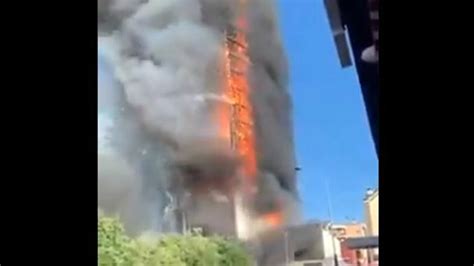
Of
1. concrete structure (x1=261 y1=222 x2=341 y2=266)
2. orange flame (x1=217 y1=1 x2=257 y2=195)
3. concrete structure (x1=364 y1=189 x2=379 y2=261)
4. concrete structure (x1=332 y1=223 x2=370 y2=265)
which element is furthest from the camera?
orange flame (x1=217 y1=1 x2=257 y2=195)

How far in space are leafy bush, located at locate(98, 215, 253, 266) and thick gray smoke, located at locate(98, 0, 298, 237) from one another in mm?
95

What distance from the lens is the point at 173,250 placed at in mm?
2807

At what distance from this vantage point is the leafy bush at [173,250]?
8.83 ft

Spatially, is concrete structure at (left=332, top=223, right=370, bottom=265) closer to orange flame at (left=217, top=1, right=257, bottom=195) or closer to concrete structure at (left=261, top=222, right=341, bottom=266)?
concrete structure at (left=261, top=222, right=341, bottom=266)

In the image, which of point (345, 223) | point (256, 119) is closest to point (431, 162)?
point (345, 223)

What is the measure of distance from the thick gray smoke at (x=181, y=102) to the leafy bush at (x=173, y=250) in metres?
0.09

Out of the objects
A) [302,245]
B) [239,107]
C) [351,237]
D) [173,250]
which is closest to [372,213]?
[351,237]

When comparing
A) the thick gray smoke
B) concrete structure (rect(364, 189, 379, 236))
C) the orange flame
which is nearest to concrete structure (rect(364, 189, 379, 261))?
concrete structure (rect(364, 189, 379, 236))

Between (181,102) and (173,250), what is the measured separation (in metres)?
0.66

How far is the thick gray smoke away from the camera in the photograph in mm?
2857

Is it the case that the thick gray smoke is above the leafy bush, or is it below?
above

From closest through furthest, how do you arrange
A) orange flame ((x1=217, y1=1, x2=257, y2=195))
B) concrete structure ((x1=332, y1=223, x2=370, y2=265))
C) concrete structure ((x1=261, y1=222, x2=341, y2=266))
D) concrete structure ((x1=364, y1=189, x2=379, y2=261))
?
1. concrete structure ((x1=364, y1=189, x2=379, y2=261))
2. concrete structure ((x1=332, y1=223, x2=370, y2=265))
3. concrete structure ((x1=261, y1=222, x2=341, y2=266))
4. orange flame ((x1=217, y1=1, x2=257, y2=195))
